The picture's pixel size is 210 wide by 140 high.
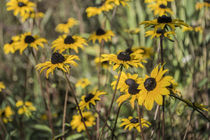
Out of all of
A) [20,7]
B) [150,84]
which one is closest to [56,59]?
[150,84]

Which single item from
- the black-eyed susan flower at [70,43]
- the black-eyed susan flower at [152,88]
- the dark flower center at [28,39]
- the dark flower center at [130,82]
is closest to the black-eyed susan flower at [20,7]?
the dark flower center at [28,39]

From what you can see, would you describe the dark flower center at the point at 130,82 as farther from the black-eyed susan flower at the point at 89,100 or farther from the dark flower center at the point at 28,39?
the dark flower center at the point at 28,39

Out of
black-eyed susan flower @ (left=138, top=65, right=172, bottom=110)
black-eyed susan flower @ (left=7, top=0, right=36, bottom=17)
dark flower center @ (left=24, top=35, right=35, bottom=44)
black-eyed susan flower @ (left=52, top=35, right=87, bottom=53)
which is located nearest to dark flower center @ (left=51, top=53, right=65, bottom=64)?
black-eyed susan flower @ (left=52, top=35, right=87, bottom=53)

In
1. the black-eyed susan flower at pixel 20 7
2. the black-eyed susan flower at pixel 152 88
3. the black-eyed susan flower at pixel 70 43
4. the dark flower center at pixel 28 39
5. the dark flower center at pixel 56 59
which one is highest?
the black-eyed susan flower at pixel 20 7

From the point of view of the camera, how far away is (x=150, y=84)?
37.6 inches

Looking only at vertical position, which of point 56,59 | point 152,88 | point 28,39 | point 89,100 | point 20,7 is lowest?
point 89,100

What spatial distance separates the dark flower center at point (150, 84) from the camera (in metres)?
0.96

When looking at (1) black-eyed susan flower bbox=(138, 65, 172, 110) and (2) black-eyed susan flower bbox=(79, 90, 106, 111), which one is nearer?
(1) black-eyed susan flower bbox=(138, 65, 172, 110)

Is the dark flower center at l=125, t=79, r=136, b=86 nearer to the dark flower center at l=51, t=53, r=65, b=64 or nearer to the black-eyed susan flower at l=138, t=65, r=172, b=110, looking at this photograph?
the black-eyed susan flower at l=138, t=65, r=172, b=110

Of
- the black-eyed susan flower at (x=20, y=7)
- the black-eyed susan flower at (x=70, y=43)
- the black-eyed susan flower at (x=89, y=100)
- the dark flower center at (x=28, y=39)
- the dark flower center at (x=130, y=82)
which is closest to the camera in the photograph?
the dark flower center at (x=130, y=82)

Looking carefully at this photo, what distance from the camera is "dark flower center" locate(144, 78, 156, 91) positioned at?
96 centimetres

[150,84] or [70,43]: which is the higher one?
[70,43]

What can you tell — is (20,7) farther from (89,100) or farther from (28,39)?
(89,100)

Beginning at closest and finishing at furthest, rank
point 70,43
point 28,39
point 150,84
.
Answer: point 150,84 < point 70,43 < point 28,39
